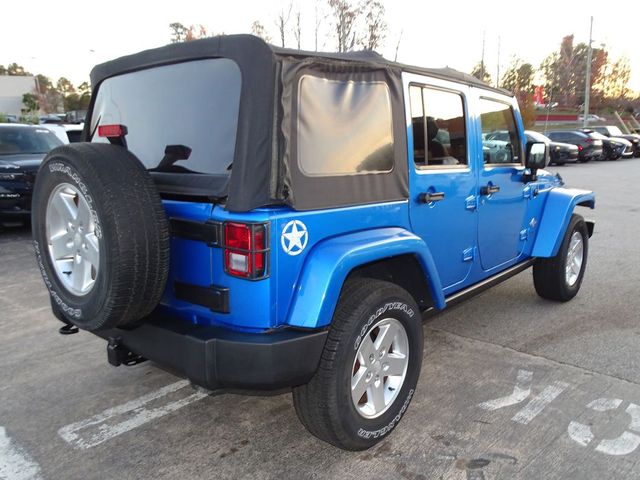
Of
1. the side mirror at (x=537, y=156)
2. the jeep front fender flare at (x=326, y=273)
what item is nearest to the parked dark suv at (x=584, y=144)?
the side mirror at (x=537, y=156)

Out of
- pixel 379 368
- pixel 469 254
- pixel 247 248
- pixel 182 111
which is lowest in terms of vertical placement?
pixel 379 368

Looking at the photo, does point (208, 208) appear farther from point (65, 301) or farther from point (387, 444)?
point (387, 444)

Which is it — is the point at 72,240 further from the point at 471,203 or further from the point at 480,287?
the point at 480,287

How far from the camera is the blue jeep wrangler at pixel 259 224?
231 cm

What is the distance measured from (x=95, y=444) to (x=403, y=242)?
1.96 meters

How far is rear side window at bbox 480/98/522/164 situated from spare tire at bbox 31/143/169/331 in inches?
99.8

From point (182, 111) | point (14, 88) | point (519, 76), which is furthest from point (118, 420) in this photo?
point (14, 88)

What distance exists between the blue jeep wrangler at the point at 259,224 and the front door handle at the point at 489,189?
67cm

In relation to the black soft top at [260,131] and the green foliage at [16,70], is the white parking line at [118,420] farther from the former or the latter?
the green foliage at [16,70]

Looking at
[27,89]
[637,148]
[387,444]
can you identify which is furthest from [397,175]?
[27,89]

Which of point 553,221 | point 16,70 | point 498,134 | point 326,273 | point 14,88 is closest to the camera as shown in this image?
point 326,273

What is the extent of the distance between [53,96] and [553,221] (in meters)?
87.2

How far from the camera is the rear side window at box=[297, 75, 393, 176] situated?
2480 mm

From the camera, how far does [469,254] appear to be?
3740mm
